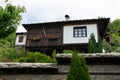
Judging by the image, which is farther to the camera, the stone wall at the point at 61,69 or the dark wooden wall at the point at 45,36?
the dark wooden wall at the point at 45,36

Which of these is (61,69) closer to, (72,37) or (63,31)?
(72,37)

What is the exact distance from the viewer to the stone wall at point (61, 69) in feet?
23.6

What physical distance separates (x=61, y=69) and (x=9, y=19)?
575cm

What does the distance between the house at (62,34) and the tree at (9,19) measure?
529 inches

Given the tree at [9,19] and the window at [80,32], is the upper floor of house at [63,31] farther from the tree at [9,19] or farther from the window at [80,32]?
the tree at [9,19]

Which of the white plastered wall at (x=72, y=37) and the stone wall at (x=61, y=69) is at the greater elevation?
the white plastered wall at (x=72, y=37)

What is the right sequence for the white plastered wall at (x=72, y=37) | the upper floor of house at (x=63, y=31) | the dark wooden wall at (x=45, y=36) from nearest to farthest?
the white plastered wall at (x=72, y=37) < the upper floor of house at (x=63, y=31) < the dark wooden wall at (x=45, y=36)

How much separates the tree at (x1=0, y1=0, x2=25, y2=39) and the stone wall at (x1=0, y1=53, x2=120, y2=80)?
4.60 metres

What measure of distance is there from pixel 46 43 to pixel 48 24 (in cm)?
239

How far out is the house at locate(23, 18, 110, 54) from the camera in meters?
25.4

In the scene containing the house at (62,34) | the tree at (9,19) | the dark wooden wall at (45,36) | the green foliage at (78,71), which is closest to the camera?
the green foliage at (78,71)

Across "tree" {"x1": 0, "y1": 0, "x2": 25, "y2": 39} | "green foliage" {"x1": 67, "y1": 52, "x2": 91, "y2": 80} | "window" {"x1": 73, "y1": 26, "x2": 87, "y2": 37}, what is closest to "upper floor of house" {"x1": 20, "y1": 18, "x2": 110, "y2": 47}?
"window" {"x1": 73, "y1": 26, "x2": 87, "y2": 37}

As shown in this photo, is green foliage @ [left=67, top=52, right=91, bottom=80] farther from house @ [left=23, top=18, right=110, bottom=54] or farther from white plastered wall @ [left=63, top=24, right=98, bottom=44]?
white plastered wall @ [left=63, top=24, right=98, bottom=44]

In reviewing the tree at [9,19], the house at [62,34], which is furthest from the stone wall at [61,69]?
the house at [62,34]
